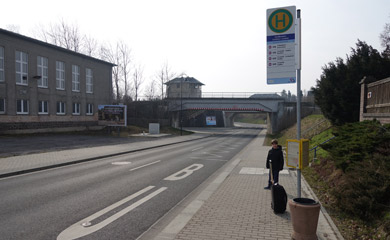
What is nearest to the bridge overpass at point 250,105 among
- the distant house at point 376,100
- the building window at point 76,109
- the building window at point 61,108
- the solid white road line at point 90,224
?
the building window at point 76,109

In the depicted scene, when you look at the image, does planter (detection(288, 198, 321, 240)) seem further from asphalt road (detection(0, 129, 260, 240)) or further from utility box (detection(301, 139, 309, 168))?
asphalt road (detection(0, 129, 260, 240))

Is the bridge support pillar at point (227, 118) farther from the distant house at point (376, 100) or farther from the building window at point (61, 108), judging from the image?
the distant house at point (376, 100)

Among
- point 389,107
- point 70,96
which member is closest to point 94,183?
point 389,107

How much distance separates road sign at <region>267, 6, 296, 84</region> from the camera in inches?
243

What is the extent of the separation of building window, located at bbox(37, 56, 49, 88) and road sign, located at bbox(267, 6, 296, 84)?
36.1 meters

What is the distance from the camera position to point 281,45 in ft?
Result: 20.5

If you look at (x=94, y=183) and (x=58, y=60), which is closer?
(x=94, y=183)

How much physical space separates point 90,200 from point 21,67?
1276 inches

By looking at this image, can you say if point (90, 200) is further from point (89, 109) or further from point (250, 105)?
point (250, 105)

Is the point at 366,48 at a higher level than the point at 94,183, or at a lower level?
higher

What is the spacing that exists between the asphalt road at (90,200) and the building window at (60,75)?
97.8 feet

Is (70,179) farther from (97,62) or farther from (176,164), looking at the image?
(97,62)

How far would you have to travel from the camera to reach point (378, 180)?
5895 millimetres

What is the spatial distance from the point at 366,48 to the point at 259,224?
59.5 feet
